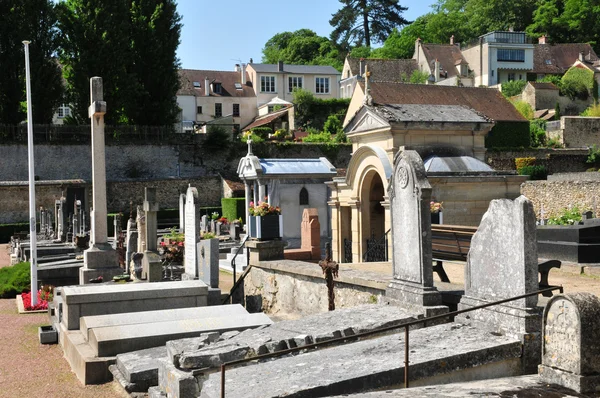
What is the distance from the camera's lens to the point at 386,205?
52.6 ft

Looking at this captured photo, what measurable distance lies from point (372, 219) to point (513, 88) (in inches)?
2230

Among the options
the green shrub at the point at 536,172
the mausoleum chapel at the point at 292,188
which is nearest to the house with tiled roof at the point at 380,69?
the green shrub at the point at 536,172

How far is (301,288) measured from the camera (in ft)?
39.0

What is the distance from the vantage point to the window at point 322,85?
230 feet

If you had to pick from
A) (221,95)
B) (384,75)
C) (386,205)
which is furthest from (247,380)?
(384,75)

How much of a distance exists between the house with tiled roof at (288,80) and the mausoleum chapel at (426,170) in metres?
48.5

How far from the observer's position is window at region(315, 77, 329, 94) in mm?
70000

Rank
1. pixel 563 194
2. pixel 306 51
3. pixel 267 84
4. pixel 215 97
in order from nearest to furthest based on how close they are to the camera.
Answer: pixel 563 194 < pixel 215 97 < pixel 267 84 < pixel 306 51

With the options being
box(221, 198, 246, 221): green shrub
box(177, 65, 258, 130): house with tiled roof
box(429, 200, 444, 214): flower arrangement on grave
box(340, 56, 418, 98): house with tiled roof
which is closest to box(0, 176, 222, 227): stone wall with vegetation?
box(221, 198, 246, 221): green shrub

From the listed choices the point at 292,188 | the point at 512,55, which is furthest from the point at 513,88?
the point at 292,188

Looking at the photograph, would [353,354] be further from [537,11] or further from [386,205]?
[537,11]

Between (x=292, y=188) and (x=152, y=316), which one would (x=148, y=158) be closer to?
(x=292, y=188)

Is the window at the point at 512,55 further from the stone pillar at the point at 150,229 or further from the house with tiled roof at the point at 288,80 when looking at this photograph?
the stone pillar at the point at 150,229

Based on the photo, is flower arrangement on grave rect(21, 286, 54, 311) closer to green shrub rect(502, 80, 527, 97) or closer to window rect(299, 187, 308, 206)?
window rect(299, 187, 308, 206)
